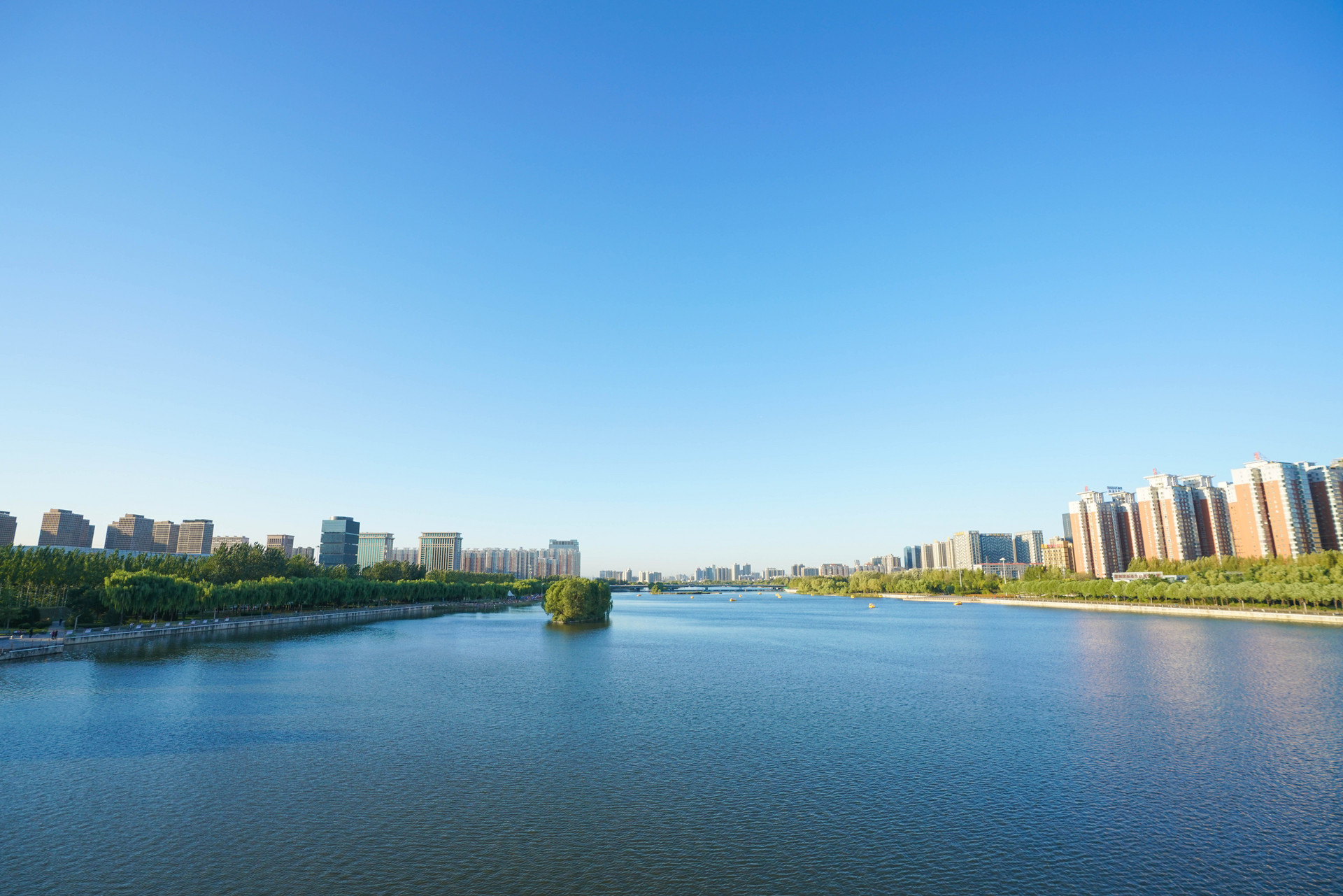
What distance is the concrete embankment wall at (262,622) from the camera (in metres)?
76.5

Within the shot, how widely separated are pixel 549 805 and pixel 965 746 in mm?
23534

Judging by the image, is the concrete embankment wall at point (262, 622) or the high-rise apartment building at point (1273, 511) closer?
the concrete embankment wall at point (262, 622)

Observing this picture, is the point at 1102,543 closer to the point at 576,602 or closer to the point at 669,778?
the point at 576,602

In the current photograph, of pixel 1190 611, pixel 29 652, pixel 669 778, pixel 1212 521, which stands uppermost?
pixel 1212 521

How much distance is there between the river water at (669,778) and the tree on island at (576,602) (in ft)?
177

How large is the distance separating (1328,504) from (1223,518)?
2204cm

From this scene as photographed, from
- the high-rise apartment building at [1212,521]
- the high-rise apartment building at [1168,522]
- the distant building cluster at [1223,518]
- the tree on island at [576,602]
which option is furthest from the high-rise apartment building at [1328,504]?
the tree on island at [576,602]

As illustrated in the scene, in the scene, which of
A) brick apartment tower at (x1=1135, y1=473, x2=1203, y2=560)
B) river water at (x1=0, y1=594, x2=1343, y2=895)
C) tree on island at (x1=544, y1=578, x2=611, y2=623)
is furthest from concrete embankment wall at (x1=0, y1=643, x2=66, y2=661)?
brick apartment tower at (x1=1135, y1=473, x2=1203, y2=560)

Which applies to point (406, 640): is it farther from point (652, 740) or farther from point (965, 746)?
point (965, 746)

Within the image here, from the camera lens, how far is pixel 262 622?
105938mm

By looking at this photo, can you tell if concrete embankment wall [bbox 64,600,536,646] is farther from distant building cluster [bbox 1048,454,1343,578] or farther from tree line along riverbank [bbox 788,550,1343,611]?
distant building cluster [bbox 1048,454,1343,578]

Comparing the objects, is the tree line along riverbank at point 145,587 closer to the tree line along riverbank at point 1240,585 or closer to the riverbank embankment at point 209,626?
the riverbank embankment at point 209,626

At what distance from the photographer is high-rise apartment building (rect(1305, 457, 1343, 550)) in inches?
5605

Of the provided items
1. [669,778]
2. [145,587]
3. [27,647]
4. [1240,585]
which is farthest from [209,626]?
[1240,585]
